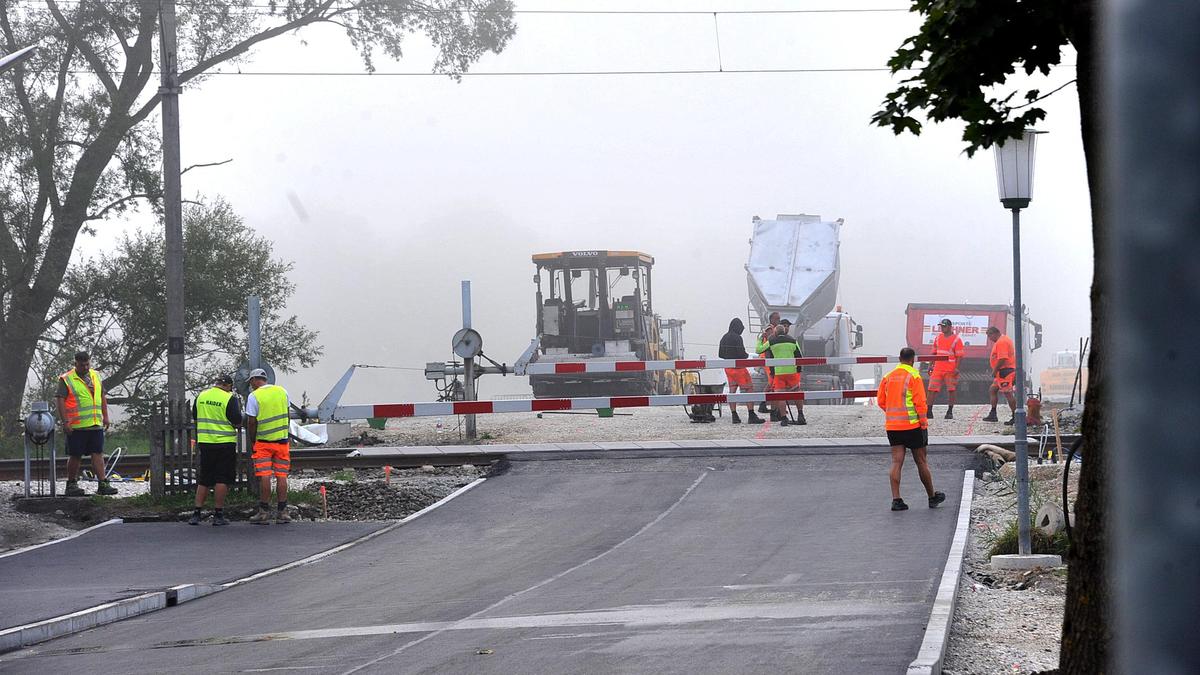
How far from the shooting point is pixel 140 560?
12320 mm

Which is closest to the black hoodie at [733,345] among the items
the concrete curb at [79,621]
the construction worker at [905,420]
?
the construction worker at [905,420]

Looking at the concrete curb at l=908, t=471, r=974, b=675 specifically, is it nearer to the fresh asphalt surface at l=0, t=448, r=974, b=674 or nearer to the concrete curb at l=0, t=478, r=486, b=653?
the fresh asphalt surface at l=0, t=448, r=974, b=674

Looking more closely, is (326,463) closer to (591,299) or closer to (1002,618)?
(1002,618)

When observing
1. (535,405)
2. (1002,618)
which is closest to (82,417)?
(535,405)

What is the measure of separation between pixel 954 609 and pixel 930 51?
4.28 metres

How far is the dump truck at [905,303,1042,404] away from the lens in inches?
1414

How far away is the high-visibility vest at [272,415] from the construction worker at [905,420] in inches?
254

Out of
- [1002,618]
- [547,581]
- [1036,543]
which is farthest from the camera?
[1036,543]

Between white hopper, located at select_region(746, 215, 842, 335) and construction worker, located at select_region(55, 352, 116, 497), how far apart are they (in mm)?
18331

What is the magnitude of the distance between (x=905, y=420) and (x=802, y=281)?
1921 cm

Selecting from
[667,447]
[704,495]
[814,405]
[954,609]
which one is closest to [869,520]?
[704,495]

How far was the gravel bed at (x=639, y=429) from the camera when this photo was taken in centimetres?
2144

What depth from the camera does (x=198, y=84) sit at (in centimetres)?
2936

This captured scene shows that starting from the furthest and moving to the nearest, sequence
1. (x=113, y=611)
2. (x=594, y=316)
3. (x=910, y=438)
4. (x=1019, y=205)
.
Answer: (x=594, y=316)
(x=910, y=438)
(x=1019, y=205)
(x=113, y=611)
